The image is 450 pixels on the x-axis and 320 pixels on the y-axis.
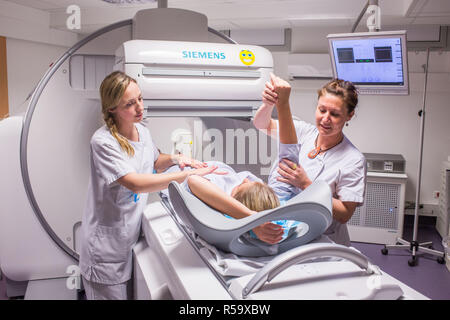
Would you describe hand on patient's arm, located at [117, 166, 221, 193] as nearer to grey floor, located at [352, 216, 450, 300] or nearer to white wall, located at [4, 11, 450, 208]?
grey floor, located at [352, 216, 450, 300]

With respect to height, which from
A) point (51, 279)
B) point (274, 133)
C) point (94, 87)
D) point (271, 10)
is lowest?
point (51, 279)

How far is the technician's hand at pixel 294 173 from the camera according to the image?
1339 mm

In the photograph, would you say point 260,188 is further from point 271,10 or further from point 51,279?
point 271,10

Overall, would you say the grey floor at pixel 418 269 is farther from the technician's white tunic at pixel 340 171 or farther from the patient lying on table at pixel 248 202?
the patient lying on table at pixel 248 202

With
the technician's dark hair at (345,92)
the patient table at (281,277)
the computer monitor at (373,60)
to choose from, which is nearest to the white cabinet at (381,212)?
the computer monitor at (373,60)

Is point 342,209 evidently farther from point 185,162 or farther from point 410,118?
point 410,118

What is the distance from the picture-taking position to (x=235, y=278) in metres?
0.94

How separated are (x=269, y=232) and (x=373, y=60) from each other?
143 cm

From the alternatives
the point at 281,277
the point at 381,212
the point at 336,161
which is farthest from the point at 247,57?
the point at 381,212

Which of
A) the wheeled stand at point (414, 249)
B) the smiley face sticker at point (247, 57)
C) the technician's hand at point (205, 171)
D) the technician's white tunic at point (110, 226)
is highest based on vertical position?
the smiley face sticker at point (247, 57)

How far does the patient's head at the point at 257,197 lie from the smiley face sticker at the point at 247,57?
31.0 inches

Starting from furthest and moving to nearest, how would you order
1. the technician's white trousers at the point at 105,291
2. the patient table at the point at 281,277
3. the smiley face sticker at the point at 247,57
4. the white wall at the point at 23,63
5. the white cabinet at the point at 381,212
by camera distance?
the white cabinet at the point at 381,212 < the white wall at the point at 23,63 < the smiley face sticker at the point at 247,57 < the technician's white trousers at the point at 105,291 < the patient table at the point at 281,277
